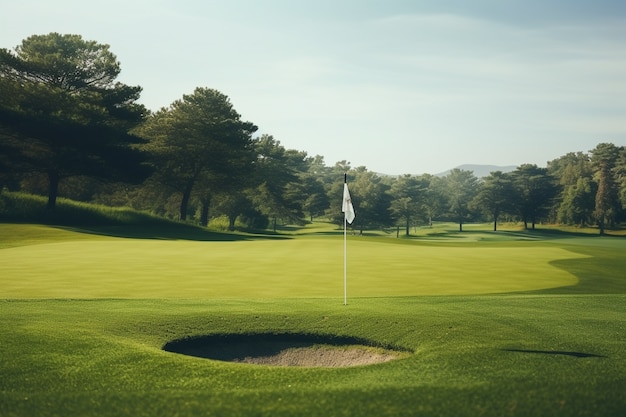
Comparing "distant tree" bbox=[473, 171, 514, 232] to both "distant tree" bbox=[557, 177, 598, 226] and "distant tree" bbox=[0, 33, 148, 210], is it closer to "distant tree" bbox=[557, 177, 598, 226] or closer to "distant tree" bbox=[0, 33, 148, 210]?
"distant tree" bbox=[557, 177, 598, 226]

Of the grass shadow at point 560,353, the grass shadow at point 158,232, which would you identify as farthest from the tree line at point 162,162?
the grass shadow at point 560,353

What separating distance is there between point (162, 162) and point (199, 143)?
16.5 feet

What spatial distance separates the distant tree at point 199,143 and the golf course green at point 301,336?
45.6 meters

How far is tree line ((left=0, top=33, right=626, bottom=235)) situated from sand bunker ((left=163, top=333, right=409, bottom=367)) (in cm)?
4345

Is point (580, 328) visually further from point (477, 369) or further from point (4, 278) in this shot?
point (4, 278)

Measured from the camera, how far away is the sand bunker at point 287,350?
8.75 metres

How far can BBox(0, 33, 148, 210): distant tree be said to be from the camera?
46906 millimetres

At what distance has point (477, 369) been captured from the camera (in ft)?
22.6

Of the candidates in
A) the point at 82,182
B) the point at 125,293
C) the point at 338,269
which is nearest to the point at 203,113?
the point at 82,182

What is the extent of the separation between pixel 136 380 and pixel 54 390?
901 mm

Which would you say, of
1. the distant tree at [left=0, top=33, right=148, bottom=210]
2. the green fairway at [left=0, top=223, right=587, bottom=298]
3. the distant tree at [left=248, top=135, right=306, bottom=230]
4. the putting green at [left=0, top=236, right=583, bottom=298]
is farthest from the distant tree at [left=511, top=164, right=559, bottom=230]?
the putting green at [left=0, top=236, right=583, bottom=298]

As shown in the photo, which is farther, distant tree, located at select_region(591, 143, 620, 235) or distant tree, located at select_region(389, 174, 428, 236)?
distant tree, located at select_region(389, 174, 428, 236)

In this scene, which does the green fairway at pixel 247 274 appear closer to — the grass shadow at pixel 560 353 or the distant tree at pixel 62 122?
the grass shadow at pixel 560 353

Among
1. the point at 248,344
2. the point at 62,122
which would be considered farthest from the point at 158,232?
the point at 248,344
